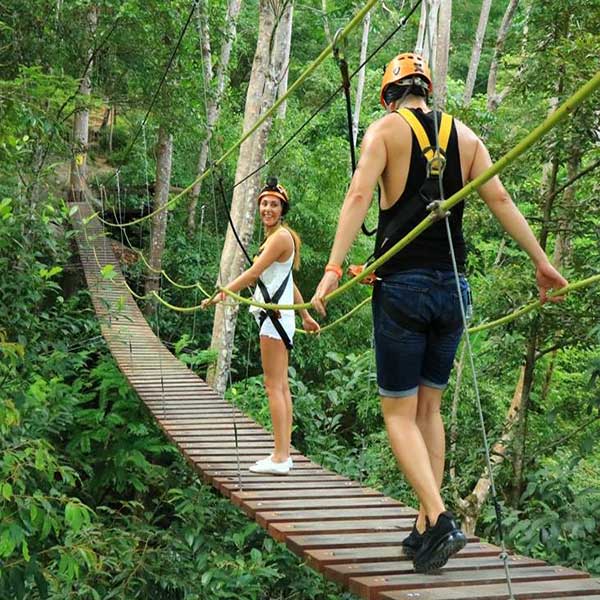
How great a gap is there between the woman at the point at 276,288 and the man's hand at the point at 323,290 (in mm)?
1034

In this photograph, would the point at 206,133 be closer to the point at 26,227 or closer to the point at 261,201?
the point at 26,227

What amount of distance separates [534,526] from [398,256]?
1082 mm

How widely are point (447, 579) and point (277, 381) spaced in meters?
1.24

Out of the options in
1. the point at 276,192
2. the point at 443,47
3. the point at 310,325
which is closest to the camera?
the point at 276,192

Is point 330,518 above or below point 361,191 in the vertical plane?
below

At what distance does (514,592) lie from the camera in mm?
1861

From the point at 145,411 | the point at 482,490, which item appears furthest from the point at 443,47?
the point at 145,411

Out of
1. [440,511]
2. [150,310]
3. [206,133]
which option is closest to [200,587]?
[440,511]

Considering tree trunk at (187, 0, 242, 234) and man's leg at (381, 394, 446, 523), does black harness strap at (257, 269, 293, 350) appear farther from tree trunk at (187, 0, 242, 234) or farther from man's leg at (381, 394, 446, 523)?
tree trunk at (187, 0, 242, 234)

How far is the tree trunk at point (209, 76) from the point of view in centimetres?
757

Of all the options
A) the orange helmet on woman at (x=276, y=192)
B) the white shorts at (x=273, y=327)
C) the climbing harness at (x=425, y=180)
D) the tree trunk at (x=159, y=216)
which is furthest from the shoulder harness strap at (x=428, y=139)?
the tree trunk at (x=159, y=216)

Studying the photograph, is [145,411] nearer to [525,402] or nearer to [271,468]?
[525,402]

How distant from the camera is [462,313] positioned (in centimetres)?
192

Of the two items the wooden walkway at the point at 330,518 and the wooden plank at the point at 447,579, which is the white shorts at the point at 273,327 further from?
the wooden plank at the point at 447,579
